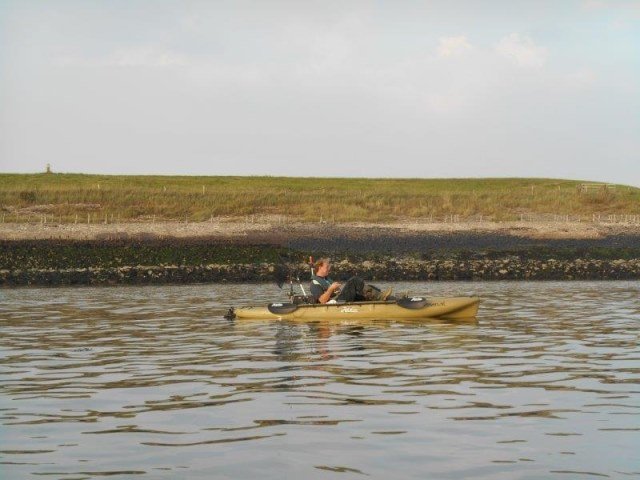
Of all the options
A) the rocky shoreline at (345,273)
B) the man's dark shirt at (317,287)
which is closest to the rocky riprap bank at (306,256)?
the rocky shoreline at (345,273)

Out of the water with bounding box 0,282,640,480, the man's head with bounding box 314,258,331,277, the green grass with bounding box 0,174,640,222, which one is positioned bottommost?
the water with bounding box 0,282,640,480

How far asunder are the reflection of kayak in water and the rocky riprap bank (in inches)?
690

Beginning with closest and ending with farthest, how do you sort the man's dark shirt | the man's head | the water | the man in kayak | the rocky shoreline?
the water < the man's head < the man in kayak < the man's dark shirt < the rocky shoreline

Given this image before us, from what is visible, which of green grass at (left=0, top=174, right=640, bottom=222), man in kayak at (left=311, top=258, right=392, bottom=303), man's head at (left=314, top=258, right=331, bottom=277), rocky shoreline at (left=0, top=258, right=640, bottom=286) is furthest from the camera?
green grass at (left=0, top=174, right=640, bottom=222)

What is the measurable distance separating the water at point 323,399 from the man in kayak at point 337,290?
1.16 metres

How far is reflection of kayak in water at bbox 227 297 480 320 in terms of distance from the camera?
2812cm

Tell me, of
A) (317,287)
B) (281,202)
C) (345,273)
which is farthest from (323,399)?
(281,202)

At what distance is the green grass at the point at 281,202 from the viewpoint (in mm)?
83562

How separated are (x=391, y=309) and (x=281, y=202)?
200 feet

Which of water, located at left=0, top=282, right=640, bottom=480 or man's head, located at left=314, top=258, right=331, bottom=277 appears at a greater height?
man's head, located at left=314, top=258, right=331, bottom=277

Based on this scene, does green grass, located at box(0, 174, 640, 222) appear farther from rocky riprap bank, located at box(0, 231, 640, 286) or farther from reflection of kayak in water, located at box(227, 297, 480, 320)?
reflection of kayak in water, located at box(227, 297, 480, 320)

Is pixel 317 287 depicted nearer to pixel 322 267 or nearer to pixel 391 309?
pixel 322 267

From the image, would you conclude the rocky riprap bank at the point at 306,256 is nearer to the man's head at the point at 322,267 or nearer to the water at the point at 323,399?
the man's head at the point at 322,267

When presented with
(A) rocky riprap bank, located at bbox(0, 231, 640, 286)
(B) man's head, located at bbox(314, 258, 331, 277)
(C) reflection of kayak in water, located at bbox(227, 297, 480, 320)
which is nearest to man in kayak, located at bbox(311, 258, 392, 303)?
(B) man's head, located at bbox(314, 258, 331, 277)
